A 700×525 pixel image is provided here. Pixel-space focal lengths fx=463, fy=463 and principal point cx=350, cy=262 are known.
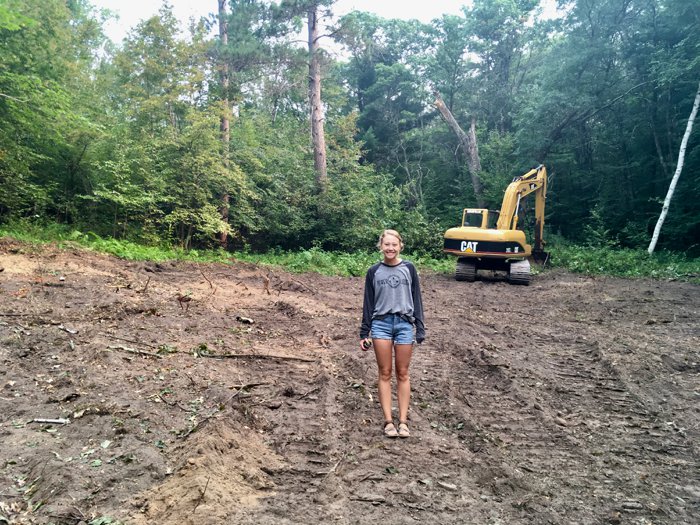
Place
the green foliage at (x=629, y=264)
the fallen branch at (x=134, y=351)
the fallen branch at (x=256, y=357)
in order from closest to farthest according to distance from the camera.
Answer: the fallen branch at (x=134, y=351) → the fallen branch at (x=256, y=357) → the green foliage at (x=629, y=264)

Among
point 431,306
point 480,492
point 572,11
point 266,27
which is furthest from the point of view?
point 572,11

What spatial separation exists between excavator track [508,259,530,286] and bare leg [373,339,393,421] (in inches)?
386

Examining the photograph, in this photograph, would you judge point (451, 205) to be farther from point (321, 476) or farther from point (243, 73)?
point (321, 476)

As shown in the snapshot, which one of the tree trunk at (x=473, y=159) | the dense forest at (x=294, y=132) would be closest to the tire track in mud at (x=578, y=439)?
the dense forest at (x=294, y=132)

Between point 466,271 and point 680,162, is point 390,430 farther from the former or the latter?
point 680,162

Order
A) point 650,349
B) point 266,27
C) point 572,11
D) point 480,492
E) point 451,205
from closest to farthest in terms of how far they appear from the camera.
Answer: point 480,492 → point 650,349 → point 266,27 → point 572,11 → point 451,205

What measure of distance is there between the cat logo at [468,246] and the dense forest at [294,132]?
20.9 ft

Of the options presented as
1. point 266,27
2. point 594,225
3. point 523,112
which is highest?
point 266,27

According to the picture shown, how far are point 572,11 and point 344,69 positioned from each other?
17.0m

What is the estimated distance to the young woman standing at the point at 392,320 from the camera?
3.90 m

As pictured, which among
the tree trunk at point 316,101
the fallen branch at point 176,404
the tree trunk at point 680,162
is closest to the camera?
the fallen branch at point 176,404

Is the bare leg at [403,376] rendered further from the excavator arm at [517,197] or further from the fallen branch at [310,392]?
the excavator arm at [517,197]

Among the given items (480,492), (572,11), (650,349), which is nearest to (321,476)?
(480,492)

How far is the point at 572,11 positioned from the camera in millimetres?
21922
